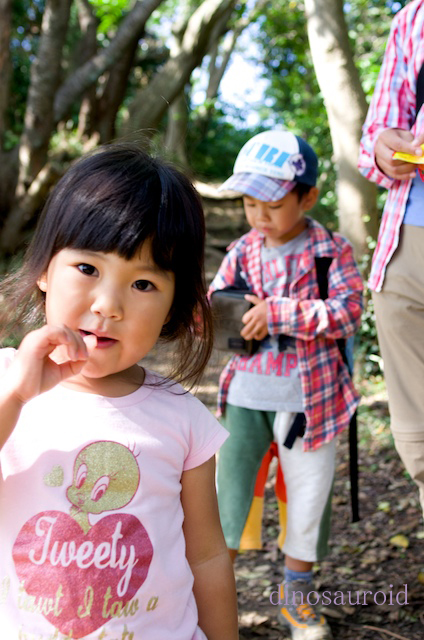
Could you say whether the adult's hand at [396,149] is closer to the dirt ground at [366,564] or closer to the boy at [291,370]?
the boy at [291,370]

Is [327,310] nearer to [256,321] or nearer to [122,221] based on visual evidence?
[256,321]

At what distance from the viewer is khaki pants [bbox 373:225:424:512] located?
7.79 feet

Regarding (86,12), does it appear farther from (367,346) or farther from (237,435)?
(237,435)

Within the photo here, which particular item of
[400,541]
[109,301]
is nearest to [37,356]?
[109,301]

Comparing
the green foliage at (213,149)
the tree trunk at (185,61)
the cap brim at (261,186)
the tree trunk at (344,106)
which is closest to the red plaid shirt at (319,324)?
the cap brim at (261,186)

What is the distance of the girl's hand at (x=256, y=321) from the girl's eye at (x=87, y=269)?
141 cm

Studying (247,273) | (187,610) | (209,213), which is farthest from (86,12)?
(187,610)

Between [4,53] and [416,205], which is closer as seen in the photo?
[416,205]

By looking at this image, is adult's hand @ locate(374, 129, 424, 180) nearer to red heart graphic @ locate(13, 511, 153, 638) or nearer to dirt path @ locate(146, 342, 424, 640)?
dirt path @ locate(146, 342, 424, 640)

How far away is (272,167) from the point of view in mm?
2832

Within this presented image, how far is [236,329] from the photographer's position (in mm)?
2803

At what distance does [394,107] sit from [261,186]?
583mm

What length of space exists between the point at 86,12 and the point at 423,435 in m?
11.5

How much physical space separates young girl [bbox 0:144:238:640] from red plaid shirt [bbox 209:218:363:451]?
1.21 metres
